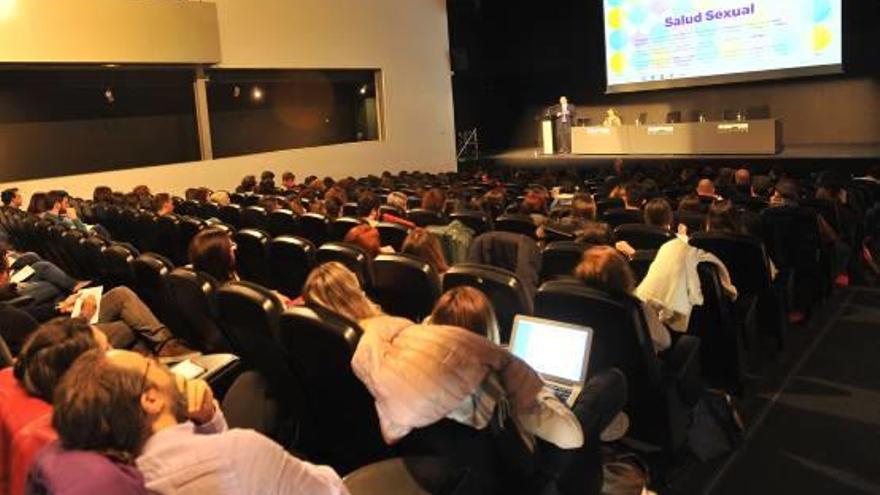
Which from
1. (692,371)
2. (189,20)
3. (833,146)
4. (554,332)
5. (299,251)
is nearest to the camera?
(554,332)

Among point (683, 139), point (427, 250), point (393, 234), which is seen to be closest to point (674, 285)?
point (427, 250)

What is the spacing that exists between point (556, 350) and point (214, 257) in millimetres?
2032

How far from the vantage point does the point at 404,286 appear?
3492mm

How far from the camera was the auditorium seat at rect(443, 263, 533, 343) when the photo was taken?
2988 millimetres

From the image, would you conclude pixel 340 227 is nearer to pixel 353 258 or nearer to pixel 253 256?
pixel 253 256

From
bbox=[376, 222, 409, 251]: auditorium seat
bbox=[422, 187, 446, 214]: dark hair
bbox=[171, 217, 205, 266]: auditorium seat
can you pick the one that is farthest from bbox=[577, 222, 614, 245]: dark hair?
bbox=[171, 217, 205, 266]: auditorium seat

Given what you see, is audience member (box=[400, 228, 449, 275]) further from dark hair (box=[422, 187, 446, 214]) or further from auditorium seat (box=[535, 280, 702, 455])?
dark hair (box=[422, 187, 446, 214])

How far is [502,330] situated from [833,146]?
11443 millimetres

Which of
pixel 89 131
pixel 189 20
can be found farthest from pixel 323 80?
pixel 89 131

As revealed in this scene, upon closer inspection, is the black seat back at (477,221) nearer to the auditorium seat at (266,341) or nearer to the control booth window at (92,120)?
the auditorium seat at (266,341)

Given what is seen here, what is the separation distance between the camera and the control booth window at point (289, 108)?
12.6m

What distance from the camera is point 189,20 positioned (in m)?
10.9

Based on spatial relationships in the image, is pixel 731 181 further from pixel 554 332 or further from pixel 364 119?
pixel 364 119

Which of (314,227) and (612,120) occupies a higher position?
(612,120)
